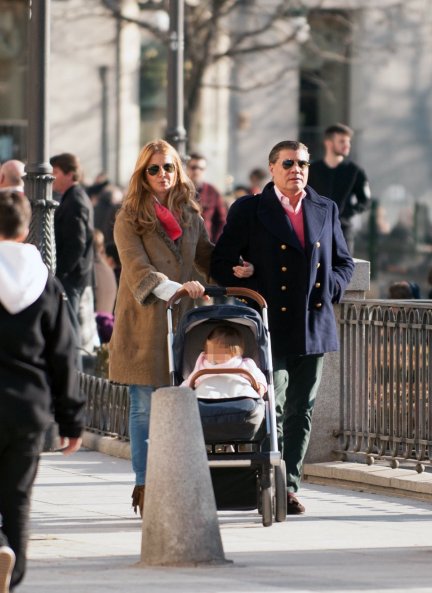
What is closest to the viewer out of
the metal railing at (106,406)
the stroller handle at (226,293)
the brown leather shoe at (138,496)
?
the stroller handle at (226,293)

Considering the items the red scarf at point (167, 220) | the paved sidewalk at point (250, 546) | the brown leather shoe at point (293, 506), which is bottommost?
the paved sidewalk at point (250, 546)

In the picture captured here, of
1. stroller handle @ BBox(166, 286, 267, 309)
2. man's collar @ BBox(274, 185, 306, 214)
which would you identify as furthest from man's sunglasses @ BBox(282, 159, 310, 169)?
stroller handle @ BBox(166, 286, 267, 309)

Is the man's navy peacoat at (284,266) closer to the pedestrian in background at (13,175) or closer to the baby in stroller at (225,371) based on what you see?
the baby in stroller at (225,371)

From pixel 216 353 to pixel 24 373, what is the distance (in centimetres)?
260

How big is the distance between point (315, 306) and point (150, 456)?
79.5 inches

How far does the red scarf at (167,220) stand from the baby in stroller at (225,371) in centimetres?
59

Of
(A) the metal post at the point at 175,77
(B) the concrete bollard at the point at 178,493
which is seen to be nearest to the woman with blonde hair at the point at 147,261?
(B) the concrete bollard at the point at 178,493

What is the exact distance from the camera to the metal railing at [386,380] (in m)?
11.1

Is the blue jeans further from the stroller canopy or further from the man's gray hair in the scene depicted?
the man's gray hair

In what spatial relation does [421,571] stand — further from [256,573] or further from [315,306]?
[315,306]

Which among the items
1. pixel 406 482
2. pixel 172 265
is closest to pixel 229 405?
pixel 172 265

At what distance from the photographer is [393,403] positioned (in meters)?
11.4

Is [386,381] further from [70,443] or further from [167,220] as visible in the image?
[70,443]

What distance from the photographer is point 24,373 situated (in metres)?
7.04
